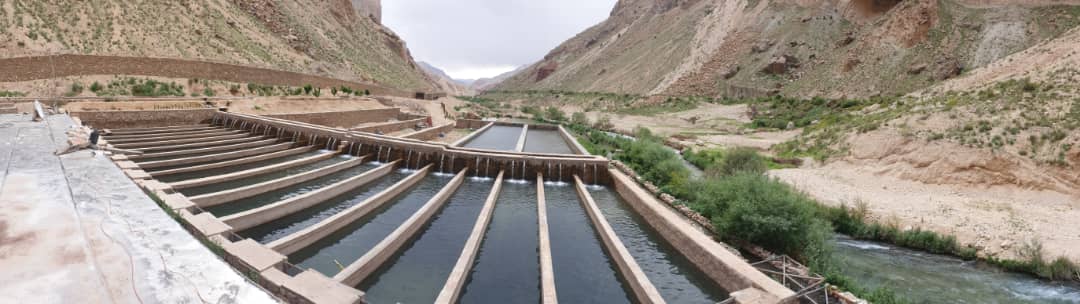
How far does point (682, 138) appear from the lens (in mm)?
32594

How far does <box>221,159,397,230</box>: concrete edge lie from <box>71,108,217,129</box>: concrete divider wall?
13.9 m

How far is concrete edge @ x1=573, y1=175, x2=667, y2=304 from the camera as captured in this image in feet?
26.2

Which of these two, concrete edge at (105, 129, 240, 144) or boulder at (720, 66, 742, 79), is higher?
boulder at (720, 66, 742, 79)

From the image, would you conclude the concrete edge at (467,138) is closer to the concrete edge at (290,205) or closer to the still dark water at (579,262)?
the concrete edge at (290,205)

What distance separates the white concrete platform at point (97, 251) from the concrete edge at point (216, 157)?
6.79m

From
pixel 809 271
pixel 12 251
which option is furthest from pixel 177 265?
pixel 809 271

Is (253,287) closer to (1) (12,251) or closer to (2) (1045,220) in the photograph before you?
(1) (12,251)

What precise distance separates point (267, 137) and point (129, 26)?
67.6 ft

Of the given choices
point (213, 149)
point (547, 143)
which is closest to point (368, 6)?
point (547, 143)

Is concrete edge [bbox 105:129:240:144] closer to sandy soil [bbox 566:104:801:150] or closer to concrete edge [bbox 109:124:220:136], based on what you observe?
concrete edge [bbox 109:124:220:136]

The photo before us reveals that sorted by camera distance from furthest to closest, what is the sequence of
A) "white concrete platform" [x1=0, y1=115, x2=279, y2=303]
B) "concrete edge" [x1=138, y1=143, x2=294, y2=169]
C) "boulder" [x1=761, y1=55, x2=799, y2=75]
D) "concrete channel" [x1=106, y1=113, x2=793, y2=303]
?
1. "boulder" [x1=761, y1=55, x2=799, y2=75]
2. "concrete edge" [x1=138, y1=143, x2=294, y2=169]
3. "concrete channel" [x1=106, y1=113, x2=793, y2=303]
4. "white concrete platform" [x1=0, y1=115, x2=279, y2=303]

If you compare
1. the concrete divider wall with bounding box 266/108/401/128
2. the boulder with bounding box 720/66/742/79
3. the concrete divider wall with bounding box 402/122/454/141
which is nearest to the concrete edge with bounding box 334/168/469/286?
the concrete divider wall with bounding box 402/122/454/141

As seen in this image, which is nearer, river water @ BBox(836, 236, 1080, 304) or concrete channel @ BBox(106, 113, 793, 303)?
concrete channel @ BBox(106, 113, 793, 303)

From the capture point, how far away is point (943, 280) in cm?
1067
